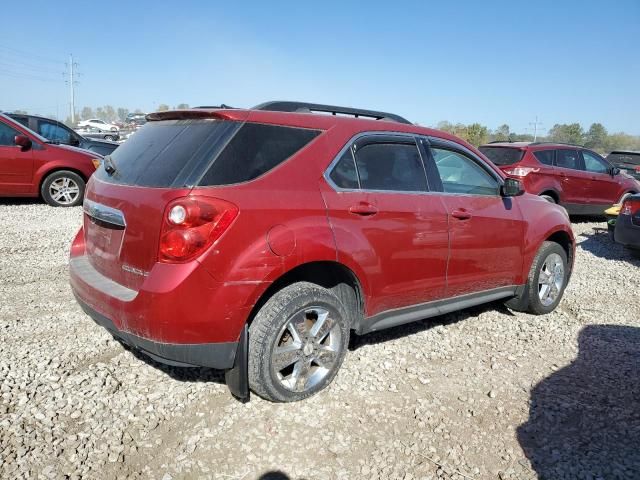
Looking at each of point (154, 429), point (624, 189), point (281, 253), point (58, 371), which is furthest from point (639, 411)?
point (624, 189)

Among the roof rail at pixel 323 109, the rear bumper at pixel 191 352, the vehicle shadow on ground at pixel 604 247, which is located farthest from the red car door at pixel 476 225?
the vehicle shadow on ground at pixel 604 247

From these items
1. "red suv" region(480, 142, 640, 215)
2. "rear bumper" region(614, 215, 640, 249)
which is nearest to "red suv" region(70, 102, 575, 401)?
"rear bumper" region(614, 215, 640, 249)

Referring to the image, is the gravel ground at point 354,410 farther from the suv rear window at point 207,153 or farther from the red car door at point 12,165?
the red car door at point 12,165

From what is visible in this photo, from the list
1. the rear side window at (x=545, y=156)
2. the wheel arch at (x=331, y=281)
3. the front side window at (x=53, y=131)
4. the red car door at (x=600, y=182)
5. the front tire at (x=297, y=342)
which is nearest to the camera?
the front tire at (x=297, y=342)

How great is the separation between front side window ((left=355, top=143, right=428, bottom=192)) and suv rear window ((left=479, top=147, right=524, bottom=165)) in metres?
6.61

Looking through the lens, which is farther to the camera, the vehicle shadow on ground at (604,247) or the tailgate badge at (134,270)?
the vehicle shadow on ground at (604,247)

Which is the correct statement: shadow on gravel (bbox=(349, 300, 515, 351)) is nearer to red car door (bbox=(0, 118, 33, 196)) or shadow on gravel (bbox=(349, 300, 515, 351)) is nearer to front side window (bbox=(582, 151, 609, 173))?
front side window (bbox=(582, 151, 609, 173))

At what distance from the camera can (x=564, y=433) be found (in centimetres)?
295

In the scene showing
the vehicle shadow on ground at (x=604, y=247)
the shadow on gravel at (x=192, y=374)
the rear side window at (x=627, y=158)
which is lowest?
the shadow on gravel at (x=192, y=374)

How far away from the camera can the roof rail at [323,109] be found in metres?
3.29

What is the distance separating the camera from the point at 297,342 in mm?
3025

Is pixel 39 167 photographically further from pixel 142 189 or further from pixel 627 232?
pixel 627 232

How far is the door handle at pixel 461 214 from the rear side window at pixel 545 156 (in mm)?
6692

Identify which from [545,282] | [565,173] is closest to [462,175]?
[545,282]
